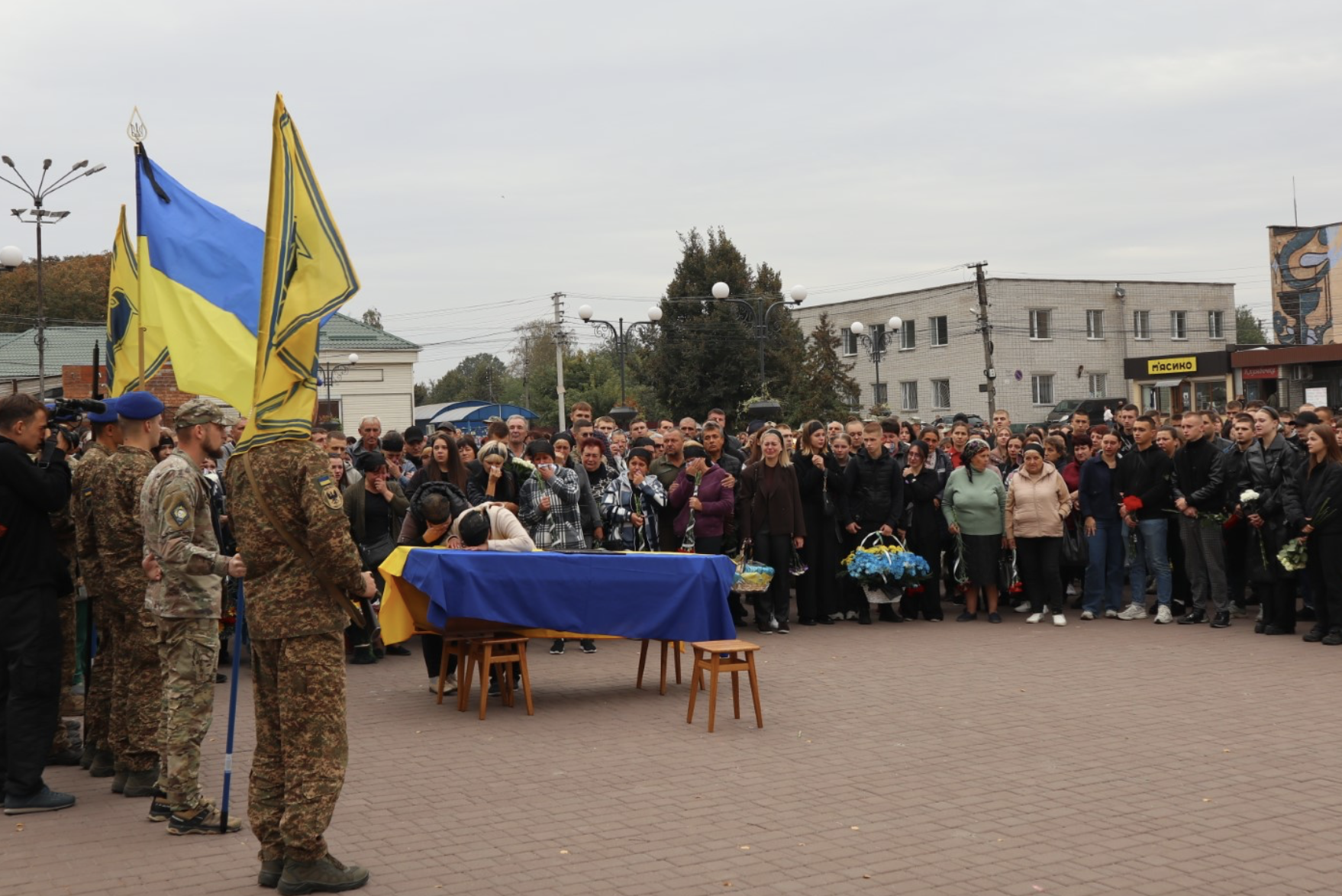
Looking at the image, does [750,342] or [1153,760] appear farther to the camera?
[750,342]

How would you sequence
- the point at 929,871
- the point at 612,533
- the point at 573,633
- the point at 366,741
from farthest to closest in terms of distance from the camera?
the point at 612,533 → the point at 573,633 → the point at 366,741 → the point at 929,871

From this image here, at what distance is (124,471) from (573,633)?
12.0 ft

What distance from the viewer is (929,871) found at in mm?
5750

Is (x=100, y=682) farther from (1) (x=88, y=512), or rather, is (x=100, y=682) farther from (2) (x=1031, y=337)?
(2) (x=1031, y=337)

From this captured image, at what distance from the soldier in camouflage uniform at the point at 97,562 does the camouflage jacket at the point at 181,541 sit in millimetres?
671

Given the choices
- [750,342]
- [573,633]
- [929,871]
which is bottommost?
[929,871]

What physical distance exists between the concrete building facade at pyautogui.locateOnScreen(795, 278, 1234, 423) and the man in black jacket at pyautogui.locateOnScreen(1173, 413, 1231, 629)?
45782 mm

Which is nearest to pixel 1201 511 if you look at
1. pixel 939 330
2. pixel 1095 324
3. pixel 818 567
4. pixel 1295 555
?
pixel 1295 555

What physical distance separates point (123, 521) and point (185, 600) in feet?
2.89

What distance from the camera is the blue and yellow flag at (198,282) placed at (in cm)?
879

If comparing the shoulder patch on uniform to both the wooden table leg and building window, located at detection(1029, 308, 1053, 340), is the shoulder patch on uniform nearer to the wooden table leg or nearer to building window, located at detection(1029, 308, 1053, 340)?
the wooden table leg

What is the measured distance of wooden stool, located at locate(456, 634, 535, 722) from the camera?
9359 mm

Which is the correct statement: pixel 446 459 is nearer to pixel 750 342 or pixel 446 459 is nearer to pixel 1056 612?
pixel 1056 612

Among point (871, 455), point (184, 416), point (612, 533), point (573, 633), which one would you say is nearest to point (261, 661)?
point (184, 416)
